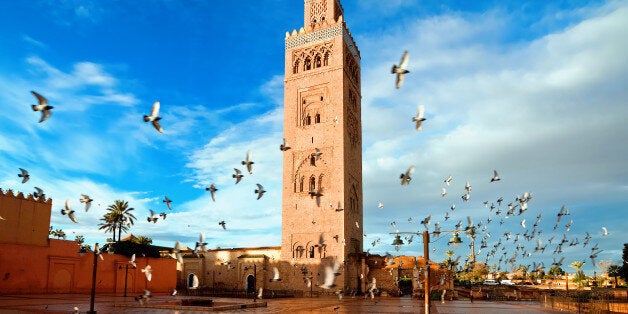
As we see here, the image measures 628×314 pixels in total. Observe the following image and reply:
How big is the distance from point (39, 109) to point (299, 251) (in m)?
37.8

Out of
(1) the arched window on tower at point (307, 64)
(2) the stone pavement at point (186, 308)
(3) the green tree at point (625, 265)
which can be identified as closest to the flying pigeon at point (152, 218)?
(2) the stone pavement at point (186, 308)

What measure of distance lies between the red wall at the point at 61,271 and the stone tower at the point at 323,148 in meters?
14.5

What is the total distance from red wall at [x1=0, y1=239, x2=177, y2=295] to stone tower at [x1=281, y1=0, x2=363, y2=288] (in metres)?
14.5

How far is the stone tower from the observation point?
46625 mm

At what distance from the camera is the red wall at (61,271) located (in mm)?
31672

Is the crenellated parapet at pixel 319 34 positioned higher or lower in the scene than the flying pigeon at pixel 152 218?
higher

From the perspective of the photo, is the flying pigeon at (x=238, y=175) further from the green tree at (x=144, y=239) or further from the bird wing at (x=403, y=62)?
the green tree at (x=144, y=239)

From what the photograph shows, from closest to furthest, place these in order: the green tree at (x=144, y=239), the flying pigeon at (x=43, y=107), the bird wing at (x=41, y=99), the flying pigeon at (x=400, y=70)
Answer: the bird wing at (x=41, y=99) → the flying pigeon at (x=43, y=107) → the flying pigeon at (x=400, y=70) → the green tree at (x=144, y=239)

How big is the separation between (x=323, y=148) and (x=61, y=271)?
26.8m

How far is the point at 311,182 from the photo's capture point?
49.4 m

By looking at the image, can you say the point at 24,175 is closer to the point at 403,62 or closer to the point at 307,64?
the point at 403,62

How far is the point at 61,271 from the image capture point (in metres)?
35.5

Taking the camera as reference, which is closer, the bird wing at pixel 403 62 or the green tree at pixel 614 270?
the bird wing at pixel 403 62

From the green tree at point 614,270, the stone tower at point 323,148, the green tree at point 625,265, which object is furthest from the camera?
the green tree at point 614,270
